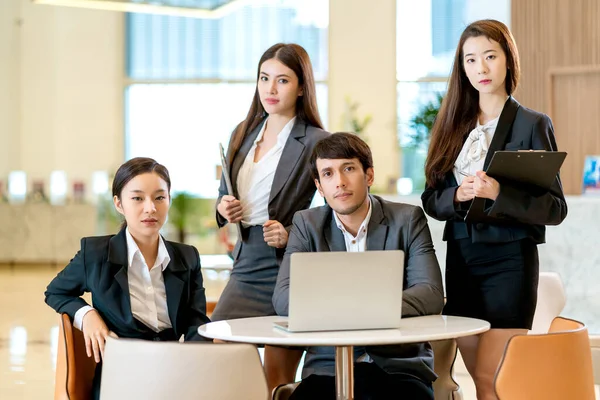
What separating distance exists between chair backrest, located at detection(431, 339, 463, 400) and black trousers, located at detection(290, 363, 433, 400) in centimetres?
33

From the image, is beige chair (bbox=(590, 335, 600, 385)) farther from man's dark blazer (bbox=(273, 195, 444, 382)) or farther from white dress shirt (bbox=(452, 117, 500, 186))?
man's dark blazer (bbox=(273, 195, 444, 382))

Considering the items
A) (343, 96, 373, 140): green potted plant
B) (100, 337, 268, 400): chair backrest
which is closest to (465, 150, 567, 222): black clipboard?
(100, 337, 268, 400): chair backrest

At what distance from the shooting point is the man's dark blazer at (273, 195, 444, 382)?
2529mm

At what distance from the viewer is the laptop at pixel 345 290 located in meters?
2.11

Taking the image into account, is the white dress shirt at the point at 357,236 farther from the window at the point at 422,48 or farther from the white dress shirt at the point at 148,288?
the window at the point at 422,48

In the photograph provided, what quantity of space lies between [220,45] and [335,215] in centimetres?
1147

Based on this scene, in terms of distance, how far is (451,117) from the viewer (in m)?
2.88

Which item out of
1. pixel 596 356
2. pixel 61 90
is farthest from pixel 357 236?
pixel 61 90

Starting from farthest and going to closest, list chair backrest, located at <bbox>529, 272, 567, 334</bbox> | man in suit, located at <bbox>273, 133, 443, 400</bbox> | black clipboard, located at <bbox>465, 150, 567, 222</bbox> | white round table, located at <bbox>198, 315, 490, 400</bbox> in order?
chair backrest, located at <bbox>529, 272, 567, 334</bbox>
man in suit, located at <bbox>273, 133, 443, 400</bbox>
black clipboard, located at <bbox>465, 150, 567, 222</bbox>
white round table, located at <bbox>198, 315, 490, 400</bbox>

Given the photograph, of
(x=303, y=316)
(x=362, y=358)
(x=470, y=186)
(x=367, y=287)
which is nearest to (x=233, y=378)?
(x=303, y=316)

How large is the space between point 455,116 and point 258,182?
75cm

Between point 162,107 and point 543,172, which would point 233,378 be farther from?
point 162,107

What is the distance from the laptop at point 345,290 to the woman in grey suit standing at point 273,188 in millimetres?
863

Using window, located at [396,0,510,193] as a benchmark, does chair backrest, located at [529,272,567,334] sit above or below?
below
